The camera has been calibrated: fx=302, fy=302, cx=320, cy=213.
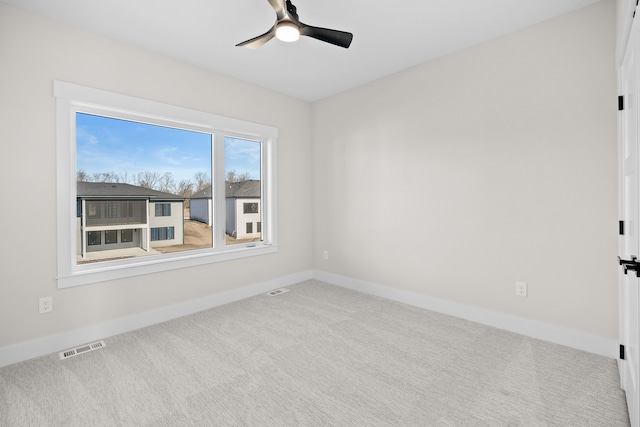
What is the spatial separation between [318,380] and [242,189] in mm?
2589

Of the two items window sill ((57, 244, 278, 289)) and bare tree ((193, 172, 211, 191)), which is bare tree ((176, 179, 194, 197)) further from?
window sill ((57, 244, 278, 289))

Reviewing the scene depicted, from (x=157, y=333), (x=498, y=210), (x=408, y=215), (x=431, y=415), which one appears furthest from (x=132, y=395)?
(x=498, y=210)

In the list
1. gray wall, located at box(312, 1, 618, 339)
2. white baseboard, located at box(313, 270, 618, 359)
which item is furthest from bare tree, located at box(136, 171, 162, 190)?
white baseboard, located at box(313, 270, 618, 359)

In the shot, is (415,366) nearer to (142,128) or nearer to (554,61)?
(554,61)

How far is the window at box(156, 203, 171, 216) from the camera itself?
10.7 feet

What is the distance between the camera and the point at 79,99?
2549 millimetres

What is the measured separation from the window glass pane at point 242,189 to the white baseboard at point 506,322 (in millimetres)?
1653

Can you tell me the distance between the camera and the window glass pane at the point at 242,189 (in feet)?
12.4

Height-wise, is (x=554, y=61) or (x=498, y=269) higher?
(x=554, y=61)

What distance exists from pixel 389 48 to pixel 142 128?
261cm

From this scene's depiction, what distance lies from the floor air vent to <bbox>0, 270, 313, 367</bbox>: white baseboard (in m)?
0.06

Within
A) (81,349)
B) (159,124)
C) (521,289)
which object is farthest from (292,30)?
(81,349)

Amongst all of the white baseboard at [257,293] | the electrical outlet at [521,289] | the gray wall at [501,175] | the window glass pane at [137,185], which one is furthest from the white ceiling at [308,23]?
the white baseboard at [257,293]

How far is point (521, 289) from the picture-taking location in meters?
2.69
